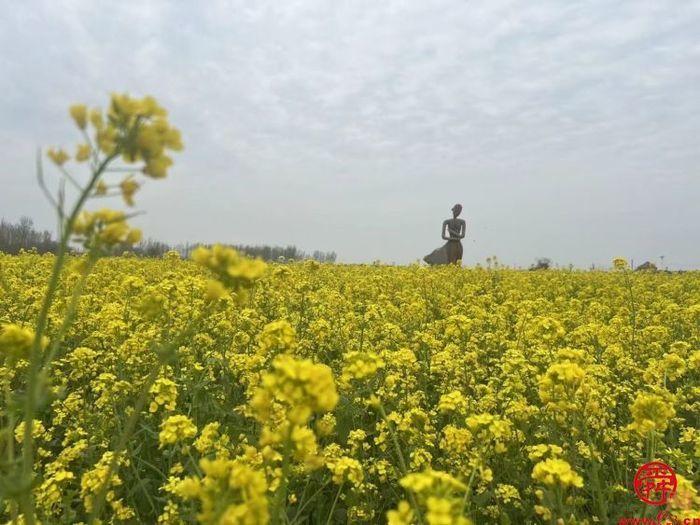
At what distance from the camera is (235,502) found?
1.24 metres

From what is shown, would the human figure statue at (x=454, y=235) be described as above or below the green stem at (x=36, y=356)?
above

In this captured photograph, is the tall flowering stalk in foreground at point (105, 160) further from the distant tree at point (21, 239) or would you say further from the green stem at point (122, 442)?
the distant tree at point (21, 239)

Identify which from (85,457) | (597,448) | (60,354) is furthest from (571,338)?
(60,354)

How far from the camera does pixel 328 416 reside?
9.94ft

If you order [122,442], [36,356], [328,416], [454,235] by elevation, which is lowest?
[328,416]

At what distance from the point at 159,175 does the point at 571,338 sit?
4.28 m

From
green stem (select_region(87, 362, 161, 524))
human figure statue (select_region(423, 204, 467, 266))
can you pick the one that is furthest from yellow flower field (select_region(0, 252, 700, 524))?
human figure statue (select_region(423, 204, 467, 266))

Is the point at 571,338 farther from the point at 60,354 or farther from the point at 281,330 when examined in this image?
the point at 60,354

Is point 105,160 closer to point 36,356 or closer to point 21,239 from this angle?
point 36,356

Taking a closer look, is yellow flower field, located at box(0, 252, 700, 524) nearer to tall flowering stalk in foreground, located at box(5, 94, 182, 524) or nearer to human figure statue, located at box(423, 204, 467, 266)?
tall flowering stalk in foreground, located at box(5, 94, 182, 524)

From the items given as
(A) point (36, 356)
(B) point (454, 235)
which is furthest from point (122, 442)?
(B) point (454, 235)

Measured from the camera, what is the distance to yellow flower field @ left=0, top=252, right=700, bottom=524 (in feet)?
4.26

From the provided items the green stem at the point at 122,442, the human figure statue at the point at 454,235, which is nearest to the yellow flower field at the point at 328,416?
the green stem at the point at 122,442

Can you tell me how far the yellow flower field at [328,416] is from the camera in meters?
1.30
